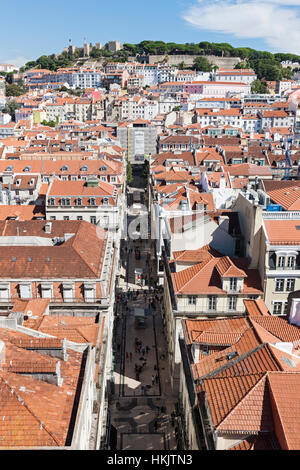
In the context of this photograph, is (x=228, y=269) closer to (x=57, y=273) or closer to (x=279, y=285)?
(x=279, y=285)

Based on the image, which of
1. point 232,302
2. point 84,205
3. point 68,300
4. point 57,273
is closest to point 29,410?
point 68,300

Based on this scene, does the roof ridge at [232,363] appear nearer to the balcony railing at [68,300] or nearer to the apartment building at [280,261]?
the apartment building at [280,261]

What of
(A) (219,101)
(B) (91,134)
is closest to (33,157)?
(B) (91,134)

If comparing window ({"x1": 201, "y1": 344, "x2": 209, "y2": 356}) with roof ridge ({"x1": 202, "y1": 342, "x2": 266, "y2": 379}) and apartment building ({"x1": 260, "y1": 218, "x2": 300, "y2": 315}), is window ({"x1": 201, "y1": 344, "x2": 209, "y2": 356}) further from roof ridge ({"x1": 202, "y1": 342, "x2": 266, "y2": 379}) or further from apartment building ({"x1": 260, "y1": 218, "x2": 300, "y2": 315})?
apartment building ({"x1": 260, "y1": 218, "x2": 300, "y2": 315})

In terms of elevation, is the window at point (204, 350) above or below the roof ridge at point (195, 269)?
below

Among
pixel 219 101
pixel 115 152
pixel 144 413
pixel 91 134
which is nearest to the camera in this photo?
pixel 144 413

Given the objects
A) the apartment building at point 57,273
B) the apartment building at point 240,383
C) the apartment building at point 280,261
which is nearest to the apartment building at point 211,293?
the apartment building at point 280,261

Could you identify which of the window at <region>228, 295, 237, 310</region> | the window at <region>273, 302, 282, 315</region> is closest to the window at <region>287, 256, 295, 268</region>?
→ the window at <region>273, 302, 282, 315</region>

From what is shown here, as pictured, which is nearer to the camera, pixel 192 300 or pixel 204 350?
pixel 204 350

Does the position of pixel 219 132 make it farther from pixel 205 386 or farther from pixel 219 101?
pixel 205 386
